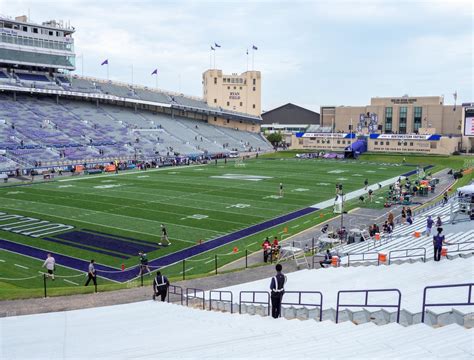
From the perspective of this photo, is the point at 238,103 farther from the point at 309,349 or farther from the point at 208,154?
the point at 309,349

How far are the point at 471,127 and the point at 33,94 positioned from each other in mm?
59674

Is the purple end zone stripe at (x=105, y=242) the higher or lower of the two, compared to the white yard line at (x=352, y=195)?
lower

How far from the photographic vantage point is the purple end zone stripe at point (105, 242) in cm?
2158

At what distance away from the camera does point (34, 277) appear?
17594 millimetres

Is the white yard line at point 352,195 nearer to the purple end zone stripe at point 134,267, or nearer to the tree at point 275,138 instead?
the purple end zone stripe at point 134,267

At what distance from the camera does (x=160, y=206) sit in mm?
31844

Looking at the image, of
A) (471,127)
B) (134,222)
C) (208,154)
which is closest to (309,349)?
(134,222)

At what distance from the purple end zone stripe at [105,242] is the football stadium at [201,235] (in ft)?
0.48

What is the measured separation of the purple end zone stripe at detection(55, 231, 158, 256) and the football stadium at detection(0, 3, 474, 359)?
5.7 inches

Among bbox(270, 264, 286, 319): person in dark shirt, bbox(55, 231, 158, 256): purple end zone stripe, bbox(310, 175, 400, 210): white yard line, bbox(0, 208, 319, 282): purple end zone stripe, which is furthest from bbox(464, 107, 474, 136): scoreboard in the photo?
bbox(270, 264, 286, 319): person in dark shirt

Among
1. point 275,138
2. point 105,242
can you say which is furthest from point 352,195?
point 275,138

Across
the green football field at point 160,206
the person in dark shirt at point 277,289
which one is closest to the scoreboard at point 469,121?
the green football field at point 160,206

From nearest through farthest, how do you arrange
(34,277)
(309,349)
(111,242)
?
1. (309,349)
2. (34,277)
3. (111,242)

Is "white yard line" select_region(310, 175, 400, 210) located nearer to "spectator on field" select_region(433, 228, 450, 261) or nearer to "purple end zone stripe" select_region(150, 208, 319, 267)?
"purple end zone stripe" select_region(150, 208, 319, 267)
